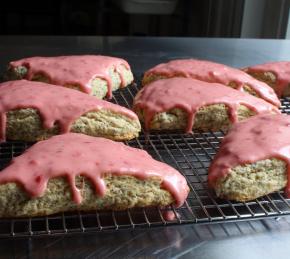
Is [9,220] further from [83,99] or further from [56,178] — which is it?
[83,99]

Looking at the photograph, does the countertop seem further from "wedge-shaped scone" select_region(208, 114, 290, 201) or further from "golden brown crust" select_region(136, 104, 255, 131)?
"golden brown crust" select_region(136, 104, 255, 131)

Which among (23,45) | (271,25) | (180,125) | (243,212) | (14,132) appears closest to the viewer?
(243,212)

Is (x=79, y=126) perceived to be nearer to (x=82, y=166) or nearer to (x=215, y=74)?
(x=82, y=166)

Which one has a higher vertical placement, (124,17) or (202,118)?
(202,118)

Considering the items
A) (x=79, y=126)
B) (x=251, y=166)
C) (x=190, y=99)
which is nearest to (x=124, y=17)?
(x=190, y=99)

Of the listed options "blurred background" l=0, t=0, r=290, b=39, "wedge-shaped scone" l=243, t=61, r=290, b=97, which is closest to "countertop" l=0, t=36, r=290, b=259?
"wedge-shaped scone" l=243, t=61, r=290, b=97

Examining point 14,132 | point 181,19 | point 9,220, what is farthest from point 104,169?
point 181,19

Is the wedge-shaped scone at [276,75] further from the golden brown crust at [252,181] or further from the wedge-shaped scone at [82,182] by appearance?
the wedge-shaped scone at [82,182]
